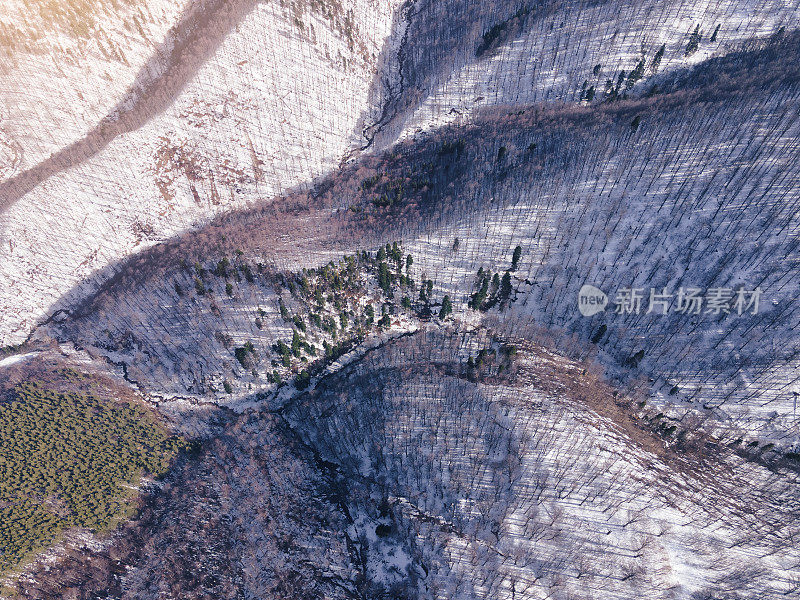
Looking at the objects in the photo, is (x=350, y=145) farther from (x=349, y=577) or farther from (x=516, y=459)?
(x=349, y=577)

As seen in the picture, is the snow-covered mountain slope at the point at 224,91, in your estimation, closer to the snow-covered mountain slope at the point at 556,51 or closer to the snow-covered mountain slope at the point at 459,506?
the snow-covered mountain slope at the point at 556,51

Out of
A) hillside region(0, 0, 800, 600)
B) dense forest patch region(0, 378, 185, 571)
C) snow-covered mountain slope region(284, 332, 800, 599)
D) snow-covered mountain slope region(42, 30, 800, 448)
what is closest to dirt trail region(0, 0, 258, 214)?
hillside region(0, 0, 800, 600)

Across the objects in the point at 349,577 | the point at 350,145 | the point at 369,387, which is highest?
the point at 350,145

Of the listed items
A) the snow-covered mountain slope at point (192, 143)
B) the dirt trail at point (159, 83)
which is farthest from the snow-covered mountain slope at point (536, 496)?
the dirt trail at point (159, 83)

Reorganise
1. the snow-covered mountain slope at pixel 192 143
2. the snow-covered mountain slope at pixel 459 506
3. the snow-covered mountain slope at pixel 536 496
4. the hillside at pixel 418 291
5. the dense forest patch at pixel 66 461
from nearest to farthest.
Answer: the snow-covered mountain slope at pixel 536 496 → the snow-covered mountain slope at pixel 459 506 → the hillside at pixel 418 291 → the dense forest patch at pixel 66 461 → the snow-covered mountain slope at pixel 192 143

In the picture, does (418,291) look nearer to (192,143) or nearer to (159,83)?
(192,143)

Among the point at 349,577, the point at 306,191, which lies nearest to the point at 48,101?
the point at 306,191
